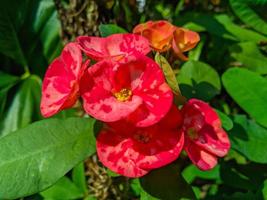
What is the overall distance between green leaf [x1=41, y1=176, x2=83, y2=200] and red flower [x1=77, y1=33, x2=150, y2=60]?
51 cm

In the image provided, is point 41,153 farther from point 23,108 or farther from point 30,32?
point 30,32

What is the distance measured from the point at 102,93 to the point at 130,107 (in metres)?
0.07

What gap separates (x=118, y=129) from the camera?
95 cm

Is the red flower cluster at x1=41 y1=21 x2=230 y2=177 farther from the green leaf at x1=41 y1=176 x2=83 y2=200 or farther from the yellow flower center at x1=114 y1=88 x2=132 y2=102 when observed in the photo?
the green leaf at x1=41 y1=176 x2=83 y2=200

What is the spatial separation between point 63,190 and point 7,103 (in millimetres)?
381

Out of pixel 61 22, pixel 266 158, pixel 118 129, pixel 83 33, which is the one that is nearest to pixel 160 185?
pixel 118 129

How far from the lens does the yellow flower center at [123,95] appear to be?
94cm

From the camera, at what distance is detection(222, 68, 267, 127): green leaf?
1254 millimetres

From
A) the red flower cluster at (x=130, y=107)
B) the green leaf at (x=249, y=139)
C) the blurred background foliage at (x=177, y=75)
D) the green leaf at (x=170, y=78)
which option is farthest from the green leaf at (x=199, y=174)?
the green leaf at (x=170, y=78)

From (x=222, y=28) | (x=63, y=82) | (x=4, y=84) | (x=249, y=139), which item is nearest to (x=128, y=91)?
(x=63, y=82)

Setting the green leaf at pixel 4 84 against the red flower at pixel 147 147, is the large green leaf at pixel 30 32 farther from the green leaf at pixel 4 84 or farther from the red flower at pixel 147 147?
the red flower at pixel 147 147

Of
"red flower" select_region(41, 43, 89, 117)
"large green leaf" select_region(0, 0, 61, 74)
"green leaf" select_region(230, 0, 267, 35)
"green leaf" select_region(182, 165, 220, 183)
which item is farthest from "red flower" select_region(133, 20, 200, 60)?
"large green leaf" select_region(0, 0, 61, 74)

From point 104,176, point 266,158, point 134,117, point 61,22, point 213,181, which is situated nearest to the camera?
point 134,117

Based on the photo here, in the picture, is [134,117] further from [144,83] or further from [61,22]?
[61,22]
